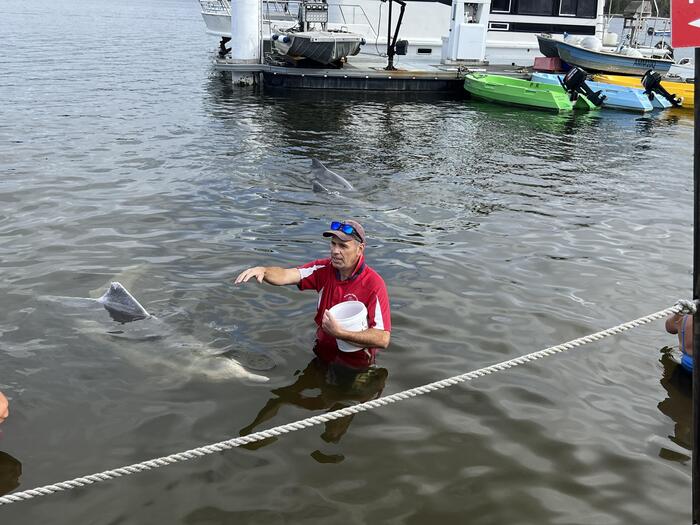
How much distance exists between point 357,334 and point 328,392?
0.84 m

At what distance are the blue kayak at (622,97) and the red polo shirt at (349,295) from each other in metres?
22.8

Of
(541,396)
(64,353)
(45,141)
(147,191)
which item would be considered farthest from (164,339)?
(45,141)

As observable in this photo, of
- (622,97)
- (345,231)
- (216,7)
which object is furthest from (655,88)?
(345,231)

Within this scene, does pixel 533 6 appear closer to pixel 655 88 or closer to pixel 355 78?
pixel 655 88

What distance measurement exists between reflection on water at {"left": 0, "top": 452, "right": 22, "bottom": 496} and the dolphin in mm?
1550

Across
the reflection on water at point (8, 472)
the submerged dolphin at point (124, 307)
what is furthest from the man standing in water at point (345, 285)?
the reflection on water at point (8, 472)

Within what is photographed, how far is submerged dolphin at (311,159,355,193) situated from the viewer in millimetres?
13330

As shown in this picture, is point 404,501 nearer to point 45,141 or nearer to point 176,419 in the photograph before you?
point 176,419

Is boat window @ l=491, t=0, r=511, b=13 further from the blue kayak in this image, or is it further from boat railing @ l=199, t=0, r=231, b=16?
boat railing @ l=199, t=0, r=231, b=16

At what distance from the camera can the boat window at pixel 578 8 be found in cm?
3356

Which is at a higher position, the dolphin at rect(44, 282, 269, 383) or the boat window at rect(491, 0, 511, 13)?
Answer: the boat window at rect(491, 0, 511, 13)

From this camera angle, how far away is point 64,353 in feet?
22.4

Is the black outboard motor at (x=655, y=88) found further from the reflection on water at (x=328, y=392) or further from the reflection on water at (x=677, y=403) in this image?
the reflection on water at (x=328, y=392)

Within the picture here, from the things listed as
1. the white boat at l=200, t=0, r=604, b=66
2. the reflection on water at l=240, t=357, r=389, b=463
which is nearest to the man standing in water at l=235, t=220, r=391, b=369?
the reflection on water at l=240, t=357, r=389, b=463
